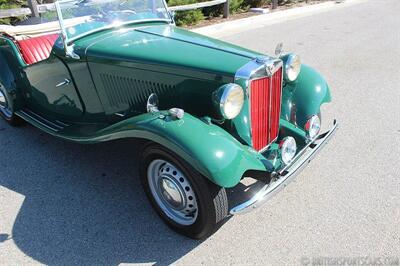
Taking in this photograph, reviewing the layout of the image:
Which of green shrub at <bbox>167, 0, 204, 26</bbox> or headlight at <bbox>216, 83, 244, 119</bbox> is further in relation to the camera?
green shrub at <bbox>167, 0, 204, 26</bbox>

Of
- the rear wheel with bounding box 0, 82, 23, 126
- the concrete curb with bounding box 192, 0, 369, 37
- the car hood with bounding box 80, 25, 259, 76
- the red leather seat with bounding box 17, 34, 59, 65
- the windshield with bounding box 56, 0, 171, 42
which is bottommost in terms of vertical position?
the concrete curb with bounding box 192, 0, 369, 37

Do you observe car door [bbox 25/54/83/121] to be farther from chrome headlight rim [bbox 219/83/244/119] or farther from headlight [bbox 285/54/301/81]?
headlight [bbox 285/54/301/81]

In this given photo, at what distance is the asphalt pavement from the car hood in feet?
3.86

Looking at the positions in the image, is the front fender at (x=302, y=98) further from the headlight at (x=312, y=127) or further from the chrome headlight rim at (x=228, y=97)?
the chrome headlight rim at (x=228, y=97)

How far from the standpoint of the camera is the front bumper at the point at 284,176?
2468 millimetres

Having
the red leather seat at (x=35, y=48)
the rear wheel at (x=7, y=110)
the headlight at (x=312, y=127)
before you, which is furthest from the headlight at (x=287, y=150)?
the rear wheel at (x=7, y=110)

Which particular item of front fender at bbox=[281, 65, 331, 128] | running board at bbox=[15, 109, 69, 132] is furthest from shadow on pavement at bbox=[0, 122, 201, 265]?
front fender at bbox=[281, 65, 331, 128]

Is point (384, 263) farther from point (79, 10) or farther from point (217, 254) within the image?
point (79, 10)

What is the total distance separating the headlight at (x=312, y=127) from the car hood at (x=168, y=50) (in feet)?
2.44

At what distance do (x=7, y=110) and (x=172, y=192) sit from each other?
3045 millimetres

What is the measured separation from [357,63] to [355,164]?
370 cm

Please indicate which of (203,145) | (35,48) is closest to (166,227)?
(203,145)

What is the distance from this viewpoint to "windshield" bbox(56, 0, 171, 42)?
137 inches

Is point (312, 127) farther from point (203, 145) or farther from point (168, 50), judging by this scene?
point (168, 50)
